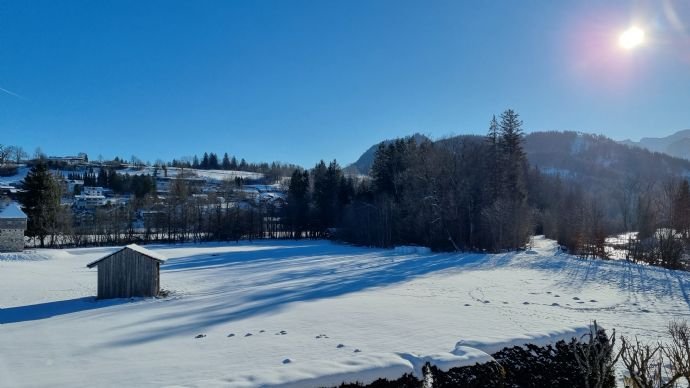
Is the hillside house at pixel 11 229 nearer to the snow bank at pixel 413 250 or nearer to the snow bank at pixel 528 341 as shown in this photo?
the snow bank at pixel 413 250

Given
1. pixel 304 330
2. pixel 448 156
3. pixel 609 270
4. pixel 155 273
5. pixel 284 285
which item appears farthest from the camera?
pixel 448 156

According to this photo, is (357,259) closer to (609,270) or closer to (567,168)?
(609,270)

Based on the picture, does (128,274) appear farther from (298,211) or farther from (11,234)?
(298,211)

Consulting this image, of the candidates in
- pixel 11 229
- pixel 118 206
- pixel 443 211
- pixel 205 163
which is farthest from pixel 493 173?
pixel 205 163

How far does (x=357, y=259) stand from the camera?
38125 mm

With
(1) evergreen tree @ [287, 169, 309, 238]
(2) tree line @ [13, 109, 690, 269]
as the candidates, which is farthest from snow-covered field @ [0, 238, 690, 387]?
(1) evergreen tree @ [287, 169, 309, 238]

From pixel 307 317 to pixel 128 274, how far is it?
1108cm

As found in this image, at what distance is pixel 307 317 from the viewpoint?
1587 cm

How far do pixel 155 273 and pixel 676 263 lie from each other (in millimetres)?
37132

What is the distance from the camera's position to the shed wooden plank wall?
21234 millimetres

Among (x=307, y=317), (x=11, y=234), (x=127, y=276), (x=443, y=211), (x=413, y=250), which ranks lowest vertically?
(x=307, y=317)

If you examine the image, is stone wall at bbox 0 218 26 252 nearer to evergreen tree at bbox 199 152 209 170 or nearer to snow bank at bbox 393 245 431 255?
snow bank at bbox 393 245 431 255

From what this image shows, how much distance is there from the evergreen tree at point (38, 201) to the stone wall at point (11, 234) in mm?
8129

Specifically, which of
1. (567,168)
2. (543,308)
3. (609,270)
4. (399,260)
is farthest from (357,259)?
(567,168)
